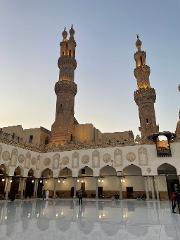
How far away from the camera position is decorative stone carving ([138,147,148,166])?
2313 cm

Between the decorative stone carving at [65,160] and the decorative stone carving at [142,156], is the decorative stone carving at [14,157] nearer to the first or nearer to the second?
the decorative stone carving at [65,160]

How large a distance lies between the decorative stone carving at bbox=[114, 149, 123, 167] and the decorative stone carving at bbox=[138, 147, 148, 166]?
2.18 m

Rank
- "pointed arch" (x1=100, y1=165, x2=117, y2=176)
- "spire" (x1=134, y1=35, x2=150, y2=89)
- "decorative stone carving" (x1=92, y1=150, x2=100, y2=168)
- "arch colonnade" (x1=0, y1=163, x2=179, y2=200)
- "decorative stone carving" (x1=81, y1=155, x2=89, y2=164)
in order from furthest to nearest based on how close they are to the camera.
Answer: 1. "spire" (x1=134, y1=35, x2=150, y2=89)
2. "pointed arch" (x1=100, y1=165, x2=117, y2=176)
3. "decorative stone carving" (x1=81, y1=155, x2=89, y2=164)
4. "decorative stone carving" (x1=92, y1=150, x2=100, y2=168)
5. "arch colonnade" (x1=0, y1=163, x2=179, y2=200)

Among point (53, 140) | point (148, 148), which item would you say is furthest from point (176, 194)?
point (53, 140)

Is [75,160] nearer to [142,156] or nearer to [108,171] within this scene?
[108,171]

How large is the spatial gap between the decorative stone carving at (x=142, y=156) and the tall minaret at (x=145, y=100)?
8.41m

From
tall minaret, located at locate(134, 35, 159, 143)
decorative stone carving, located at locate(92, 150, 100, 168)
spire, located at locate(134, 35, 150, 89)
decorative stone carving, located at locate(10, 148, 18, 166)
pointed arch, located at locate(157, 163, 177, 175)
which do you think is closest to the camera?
decorative stone carving, located at locate(10, 148, 18, 166)

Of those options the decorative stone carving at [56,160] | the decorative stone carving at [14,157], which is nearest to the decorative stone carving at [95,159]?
the decorative stone carving at [56,160]

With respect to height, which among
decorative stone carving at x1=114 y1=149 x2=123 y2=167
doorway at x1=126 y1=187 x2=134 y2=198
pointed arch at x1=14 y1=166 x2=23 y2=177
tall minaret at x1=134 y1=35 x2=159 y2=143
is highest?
tall minaret at x1=134 y1=35 x2=159 y2=143

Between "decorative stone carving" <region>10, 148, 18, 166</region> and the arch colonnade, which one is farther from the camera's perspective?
the arch colonnade

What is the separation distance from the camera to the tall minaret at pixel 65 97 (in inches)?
1239

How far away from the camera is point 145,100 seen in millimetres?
33938

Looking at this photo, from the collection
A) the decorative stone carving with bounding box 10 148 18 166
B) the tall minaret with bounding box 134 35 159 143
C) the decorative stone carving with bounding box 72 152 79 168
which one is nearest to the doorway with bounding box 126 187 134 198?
the decorative stone carving with bounding box 72 152 79 168

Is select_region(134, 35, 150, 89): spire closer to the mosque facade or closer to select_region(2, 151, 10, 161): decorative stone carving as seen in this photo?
the mosque facade
